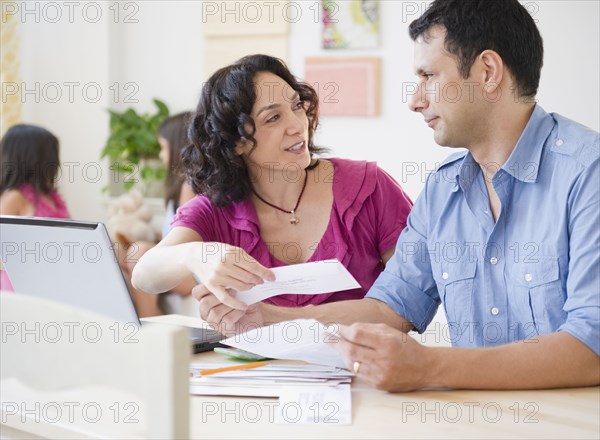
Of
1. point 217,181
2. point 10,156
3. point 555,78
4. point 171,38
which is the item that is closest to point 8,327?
point 217,181

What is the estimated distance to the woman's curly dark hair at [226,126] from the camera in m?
2.14

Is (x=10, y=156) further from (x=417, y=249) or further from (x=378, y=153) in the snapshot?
(x=417, y=249)

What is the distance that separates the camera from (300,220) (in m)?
2.17

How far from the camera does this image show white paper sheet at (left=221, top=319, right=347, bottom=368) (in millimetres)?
1443

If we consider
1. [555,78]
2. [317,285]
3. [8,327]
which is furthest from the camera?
[555,78]

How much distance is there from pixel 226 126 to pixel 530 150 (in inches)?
32.4

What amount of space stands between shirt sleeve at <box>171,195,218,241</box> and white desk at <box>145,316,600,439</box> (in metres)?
0.74

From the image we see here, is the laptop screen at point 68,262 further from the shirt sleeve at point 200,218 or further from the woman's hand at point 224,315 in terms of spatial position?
the shirt sleeve at point 200,218

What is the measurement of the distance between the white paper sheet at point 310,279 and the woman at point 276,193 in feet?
1.56

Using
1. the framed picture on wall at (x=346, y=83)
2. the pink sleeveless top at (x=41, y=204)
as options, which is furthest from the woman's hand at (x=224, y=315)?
the framed picture on wall at (x=346, y=83)

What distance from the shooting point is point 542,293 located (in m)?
1.62

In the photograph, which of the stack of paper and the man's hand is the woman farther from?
the man's hand

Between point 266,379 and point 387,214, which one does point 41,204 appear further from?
point 266,379

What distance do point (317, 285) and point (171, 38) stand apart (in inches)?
140
